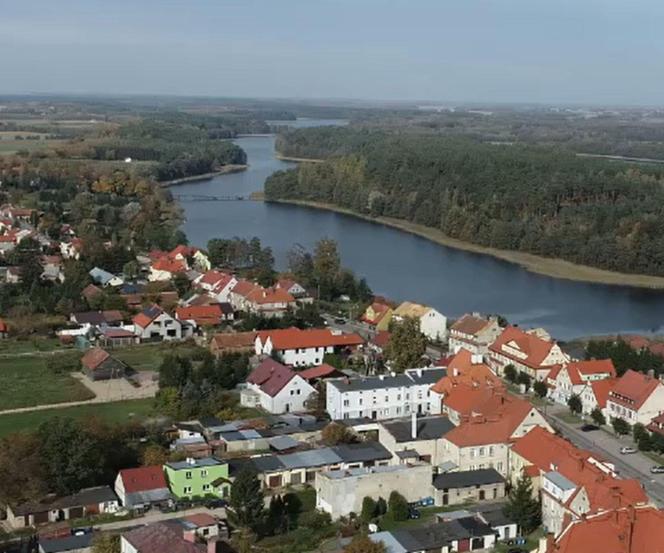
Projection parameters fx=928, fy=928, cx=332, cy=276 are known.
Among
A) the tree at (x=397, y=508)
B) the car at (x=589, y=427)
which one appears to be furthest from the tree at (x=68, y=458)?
the car at (x=589, y=427)

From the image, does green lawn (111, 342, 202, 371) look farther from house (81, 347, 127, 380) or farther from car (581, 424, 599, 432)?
car (581, 424, 599, 432)

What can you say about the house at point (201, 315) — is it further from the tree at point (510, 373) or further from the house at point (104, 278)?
the tree at point (510, 373)

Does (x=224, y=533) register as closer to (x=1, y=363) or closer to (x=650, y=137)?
(x=1, y=363)

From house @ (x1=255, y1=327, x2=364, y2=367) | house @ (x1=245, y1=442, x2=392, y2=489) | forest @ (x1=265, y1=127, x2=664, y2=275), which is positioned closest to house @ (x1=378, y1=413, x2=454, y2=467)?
house @ (x1=245, y1=442, x2=392, y2=489)

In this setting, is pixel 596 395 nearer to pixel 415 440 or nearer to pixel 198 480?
pixel 415 440

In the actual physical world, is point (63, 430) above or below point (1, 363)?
above

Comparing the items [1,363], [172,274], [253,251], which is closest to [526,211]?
[253,251]

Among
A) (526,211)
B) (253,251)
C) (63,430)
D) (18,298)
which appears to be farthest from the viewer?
(526,211)
